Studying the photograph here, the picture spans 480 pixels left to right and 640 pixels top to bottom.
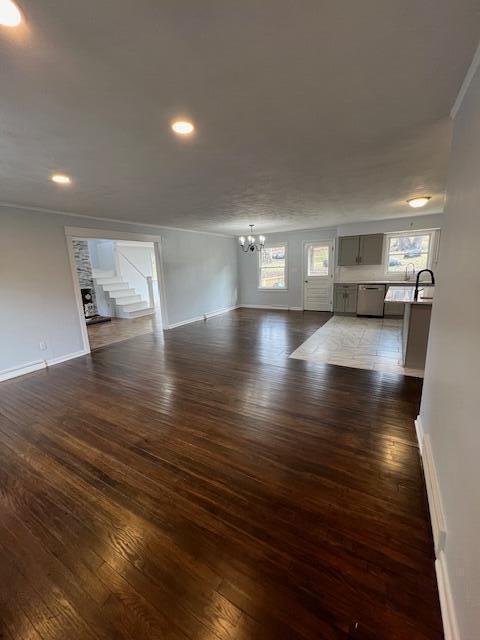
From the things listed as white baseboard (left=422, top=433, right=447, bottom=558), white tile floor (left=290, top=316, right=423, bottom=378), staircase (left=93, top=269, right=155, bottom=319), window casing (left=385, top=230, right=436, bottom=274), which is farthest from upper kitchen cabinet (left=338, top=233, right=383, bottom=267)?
staircase (left=93, top=269, right=155, bottom=319)

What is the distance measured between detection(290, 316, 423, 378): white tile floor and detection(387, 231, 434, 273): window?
1.47 m

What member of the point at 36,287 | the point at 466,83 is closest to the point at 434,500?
the point at 466,83

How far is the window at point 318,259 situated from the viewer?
24.6ft

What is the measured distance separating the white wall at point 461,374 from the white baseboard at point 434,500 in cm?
6

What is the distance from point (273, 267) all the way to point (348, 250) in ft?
7.68

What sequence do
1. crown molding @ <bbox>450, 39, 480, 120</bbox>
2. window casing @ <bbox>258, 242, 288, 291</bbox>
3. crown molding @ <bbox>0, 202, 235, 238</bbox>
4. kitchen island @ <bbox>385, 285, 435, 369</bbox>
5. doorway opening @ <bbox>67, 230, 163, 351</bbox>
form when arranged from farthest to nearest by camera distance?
window casing @ <bbox>258, 242, 288, 291</bbox>
doorway opening @ <bbox>67, 230, 163, 351</bbox>
crown molding @ <bbox>0, 202, 235, 238</bbox>
kitchen island @ <bbox>385, 285, 435, 369</bbox>
crown molding @ <bbox>450, 39, 480, 120</bbox>

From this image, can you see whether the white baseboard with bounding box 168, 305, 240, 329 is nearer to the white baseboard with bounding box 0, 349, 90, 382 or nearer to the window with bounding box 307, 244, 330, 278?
the white baseboard with bounding box 0, 349, 90, 382

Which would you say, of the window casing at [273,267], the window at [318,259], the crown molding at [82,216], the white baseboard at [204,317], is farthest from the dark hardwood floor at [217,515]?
the window casing at [273,267]

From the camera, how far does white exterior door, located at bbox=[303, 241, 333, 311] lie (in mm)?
7507

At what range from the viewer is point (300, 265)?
25.7 feet

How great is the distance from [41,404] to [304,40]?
3.90 metres

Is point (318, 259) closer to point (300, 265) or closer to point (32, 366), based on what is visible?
point (300, 265)

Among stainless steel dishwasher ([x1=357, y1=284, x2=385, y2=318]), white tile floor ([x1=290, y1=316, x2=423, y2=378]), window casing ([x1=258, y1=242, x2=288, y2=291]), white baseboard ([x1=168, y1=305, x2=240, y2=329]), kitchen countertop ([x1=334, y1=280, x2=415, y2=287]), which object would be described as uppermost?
window casing ([x1=258, y1=242, x2=288, y2=291])

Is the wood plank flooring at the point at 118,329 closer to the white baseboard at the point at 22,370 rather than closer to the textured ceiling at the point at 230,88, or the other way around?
the white baseboard at the point at 22,370
